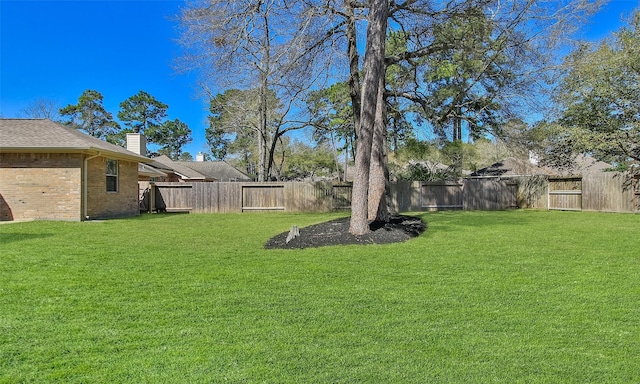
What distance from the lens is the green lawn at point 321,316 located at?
253 centimetres

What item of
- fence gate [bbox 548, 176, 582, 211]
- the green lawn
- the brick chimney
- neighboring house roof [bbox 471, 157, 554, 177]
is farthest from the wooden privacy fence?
the green lawn

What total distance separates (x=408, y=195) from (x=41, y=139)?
14.5 meters

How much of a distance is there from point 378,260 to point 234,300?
269 cm

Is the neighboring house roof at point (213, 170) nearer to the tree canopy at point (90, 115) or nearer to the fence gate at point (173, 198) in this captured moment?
the fence gate at point (173, 198)

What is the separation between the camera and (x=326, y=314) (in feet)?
11.7

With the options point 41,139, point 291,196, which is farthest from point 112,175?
point 291,196

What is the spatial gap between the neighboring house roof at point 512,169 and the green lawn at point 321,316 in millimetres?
22505

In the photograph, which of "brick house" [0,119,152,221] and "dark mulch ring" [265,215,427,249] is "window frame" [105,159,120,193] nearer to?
"brick house" [0,119,152,221]

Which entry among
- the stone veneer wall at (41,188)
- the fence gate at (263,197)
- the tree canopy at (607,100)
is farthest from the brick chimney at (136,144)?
the tree canopy at (607,100)

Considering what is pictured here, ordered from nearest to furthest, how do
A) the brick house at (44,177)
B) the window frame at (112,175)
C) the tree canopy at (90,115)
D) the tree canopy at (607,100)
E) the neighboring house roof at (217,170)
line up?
the brick house at (44,177), the window frame at (112,175), the tree canopy at (607,100), the neighboring house roof at (217,170), the tree canopy at (90,115)

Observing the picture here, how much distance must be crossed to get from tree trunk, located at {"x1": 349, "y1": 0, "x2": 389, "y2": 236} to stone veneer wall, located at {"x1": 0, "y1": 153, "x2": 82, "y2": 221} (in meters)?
9.31

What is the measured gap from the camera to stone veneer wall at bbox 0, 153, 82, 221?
12430 mm

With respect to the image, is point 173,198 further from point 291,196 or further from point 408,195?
point 408,195

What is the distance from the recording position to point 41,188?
1248 cm
